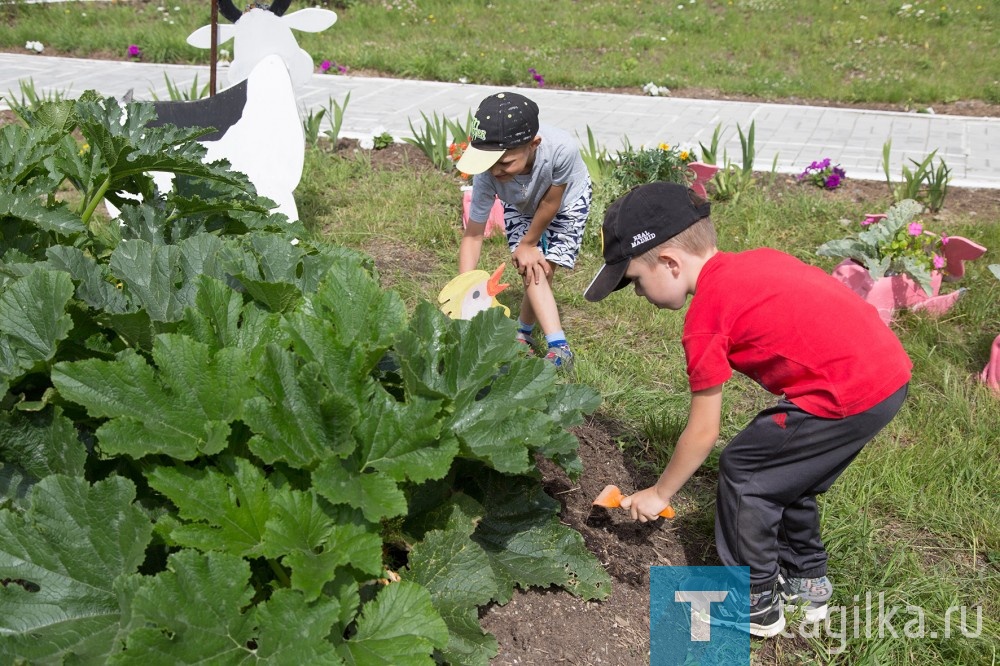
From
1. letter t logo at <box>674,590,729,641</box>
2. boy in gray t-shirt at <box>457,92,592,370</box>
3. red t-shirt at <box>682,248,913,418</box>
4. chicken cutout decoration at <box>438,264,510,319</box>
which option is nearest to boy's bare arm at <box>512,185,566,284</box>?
boy in gray t-shirt at <box>457,92,592,370</box>

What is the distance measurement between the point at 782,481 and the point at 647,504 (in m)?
0.34

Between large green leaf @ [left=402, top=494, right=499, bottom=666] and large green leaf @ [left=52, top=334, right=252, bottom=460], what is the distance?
48 cm

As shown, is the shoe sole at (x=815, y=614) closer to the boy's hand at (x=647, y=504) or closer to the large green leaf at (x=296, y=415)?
the boy's hand at (x=647, y=504)

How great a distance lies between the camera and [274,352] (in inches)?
63.1

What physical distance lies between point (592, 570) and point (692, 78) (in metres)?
7.03

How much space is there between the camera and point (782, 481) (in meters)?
2.10

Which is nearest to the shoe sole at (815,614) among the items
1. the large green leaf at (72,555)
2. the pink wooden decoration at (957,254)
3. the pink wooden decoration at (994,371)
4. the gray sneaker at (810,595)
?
the gray sneaker at (810,595)

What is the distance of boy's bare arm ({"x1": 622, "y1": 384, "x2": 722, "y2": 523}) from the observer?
2.01 meters

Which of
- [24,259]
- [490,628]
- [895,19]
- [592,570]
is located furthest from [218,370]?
[895,19]

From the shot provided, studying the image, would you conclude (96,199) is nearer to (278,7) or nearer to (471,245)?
(471,245)

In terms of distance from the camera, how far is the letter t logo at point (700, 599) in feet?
7.36

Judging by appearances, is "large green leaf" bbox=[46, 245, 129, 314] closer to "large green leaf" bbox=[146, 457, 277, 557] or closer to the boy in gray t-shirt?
"large green leaf" bbox=[146, 457, 277, 557]

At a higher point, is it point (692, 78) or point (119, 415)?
point (119, 415)

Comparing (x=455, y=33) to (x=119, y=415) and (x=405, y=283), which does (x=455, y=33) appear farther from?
(x=119, y=415)
